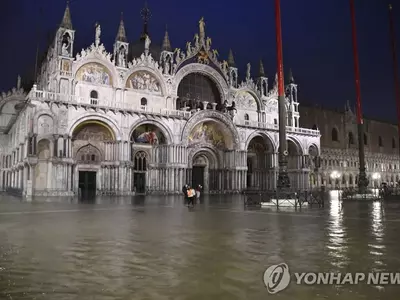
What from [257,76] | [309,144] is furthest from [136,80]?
[309,144]

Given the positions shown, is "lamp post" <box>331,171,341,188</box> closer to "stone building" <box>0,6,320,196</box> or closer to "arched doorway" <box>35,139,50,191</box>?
"stone building" <box>0,6,320,196</box>

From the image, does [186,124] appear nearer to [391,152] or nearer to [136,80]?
[136,80]

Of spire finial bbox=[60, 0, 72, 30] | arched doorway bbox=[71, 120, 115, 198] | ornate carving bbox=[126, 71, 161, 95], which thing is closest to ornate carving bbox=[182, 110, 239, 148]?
ornate carving bbox=[126, 71, 161, 95]

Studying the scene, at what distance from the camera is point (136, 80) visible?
43.4 meters

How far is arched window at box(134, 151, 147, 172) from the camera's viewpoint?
1683 inches

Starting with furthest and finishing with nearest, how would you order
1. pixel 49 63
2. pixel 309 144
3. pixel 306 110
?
pixel 306 110, pixel 309 144, pixel 49 63

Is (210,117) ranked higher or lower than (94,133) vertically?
higher

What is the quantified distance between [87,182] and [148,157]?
759 centimetres

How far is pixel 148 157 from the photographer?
43.2 metres

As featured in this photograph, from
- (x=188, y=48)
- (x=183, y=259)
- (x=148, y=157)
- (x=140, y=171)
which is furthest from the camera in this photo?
(x=188, y=48)

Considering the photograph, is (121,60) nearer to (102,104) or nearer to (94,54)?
(94,54)

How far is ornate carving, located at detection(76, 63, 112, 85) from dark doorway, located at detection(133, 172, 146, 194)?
11206 millimetres

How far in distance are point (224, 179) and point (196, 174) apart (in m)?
3.74

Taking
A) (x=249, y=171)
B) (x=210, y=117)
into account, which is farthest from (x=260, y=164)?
(x=210, y=117)
